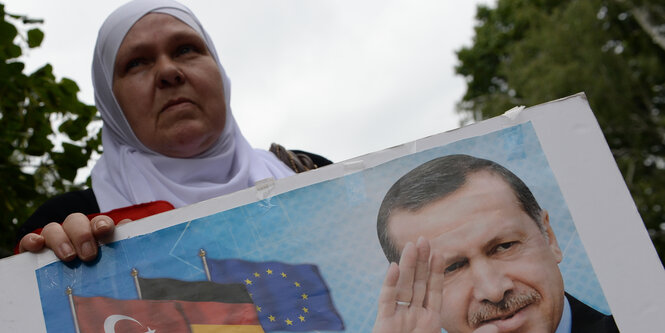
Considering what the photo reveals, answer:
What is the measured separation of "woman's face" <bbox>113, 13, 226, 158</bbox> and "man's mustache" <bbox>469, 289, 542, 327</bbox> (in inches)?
31.6

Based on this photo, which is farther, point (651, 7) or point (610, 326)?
point (651, 7)

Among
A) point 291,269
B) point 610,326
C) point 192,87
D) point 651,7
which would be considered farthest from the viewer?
point 651,7

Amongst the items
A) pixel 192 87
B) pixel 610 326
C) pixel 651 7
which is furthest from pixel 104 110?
pixel 651 7

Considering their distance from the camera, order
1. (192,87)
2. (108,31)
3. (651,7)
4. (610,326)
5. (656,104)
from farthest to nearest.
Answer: (656,104) < (651,7) < (108,31) < (192,87) < (610,326)

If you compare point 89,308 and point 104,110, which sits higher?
point 104,110

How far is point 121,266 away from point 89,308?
0.09 meters

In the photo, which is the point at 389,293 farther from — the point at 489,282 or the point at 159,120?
the point at 159,120

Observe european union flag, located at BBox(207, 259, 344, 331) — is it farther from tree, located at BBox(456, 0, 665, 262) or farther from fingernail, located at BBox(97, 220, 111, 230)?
tree, located at BBox(456, 0, 665, 262)

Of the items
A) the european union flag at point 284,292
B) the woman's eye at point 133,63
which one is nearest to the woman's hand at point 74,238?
the european union flag at point 284,292

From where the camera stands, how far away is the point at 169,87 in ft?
4.46

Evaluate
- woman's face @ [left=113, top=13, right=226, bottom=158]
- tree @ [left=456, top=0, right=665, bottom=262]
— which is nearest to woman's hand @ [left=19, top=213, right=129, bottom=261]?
woman's face @ [left=113, top=13, right=226, bottom=158]

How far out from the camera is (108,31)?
1.50m

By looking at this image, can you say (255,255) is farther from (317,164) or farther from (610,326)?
(317,164)

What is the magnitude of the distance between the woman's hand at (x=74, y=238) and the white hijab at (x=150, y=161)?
29 cm
